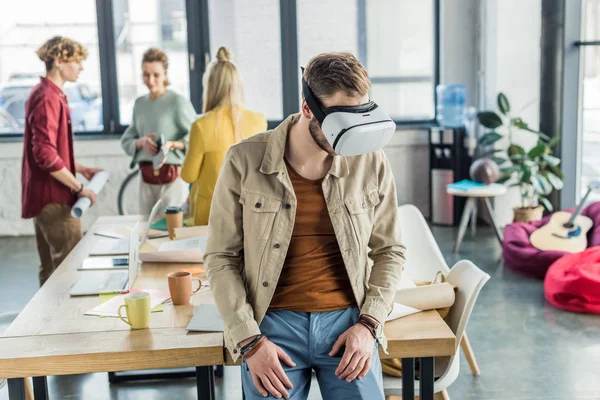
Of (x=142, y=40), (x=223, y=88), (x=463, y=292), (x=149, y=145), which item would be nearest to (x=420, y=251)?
(x=463, y=292)

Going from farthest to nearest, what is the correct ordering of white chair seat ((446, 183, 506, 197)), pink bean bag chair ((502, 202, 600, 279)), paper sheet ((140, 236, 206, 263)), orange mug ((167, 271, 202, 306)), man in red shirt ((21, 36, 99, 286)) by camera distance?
white chair seat ((446, 183, 506, 197)) → pink bean bag chair ((502, 202, 600, 279)) → man in red shirt ((21, 36, 99, 286)) → paper sheet ((140, 236, 206, 263)) → orange mug ((167, 271, 202, 306))

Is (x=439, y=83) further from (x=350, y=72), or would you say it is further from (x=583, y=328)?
(x=350, y=72)

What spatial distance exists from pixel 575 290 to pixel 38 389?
3376 millimetres

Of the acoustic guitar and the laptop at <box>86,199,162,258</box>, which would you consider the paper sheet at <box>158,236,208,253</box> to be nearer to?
the laptop at <box>86,199,162,258</box>

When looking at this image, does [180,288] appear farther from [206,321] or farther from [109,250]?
[109,250]

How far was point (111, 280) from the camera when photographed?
2842 millimetres

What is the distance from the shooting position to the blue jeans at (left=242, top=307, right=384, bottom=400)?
2.11 m

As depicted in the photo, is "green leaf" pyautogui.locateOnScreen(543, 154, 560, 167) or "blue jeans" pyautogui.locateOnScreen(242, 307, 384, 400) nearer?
"blue jeans" pyautogui.locateOnScreen(242, 307, 384, 400)

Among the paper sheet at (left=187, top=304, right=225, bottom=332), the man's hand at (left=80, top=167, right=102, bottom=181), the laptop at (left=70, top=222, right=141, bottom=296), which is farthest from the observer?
the man's hand at (left=80, top=167, right=102, bottom=181)

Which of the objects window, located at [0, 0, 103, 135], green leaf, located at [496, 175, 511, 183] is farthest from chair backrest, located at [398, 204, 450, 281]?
window, located at [0, 0, 103, 135]

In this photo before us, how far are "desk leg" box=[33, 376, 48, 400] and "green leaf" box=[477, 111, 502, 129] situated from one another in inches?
201

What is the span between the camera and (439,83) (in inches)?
305

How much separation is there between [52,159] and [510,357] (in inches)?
102

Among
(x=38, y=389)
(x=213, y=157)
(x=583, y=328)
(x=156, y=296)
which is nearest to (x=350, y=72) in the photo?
(x=156, y=296)
